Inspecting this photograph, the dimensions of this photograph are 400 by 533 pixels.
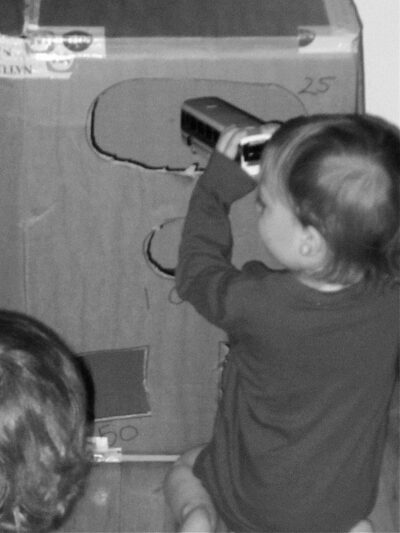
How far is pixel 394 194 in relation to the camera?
3.14 ft

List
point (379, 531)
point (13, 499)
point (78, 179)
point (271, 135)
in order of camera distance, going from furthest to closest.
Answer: point (379, 531)
point (78, 179)
point (271, 135)
point (13, 499)

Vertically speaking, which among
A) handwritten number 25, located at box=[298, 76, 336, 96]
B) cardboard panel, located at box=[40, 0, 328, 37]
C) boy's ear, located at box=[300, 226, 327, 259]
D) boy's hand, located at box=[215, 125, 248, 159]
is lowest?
boy's ear, located at box=[300, 226, 327, 259]

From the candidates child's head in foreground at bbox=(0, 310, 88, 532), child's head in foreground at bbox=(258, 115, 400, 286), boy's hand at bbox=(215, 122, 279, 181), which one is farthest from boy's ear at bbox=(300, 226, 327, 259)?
child's head in foreground at bbox=(0, 310, 88, 532)

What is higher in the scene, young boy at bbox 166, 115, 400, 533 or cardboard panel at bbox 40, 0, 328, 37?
cardboard panel at bbox 40, 0, 328, 37

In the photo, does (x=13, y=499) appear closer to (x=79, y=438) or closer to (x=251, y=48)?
(x=79, y=438)

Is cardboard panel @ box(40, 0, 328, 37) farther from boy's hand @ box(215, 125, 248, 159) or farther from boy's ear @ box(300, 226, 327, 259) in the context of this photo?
boy's ear @ box(300, 226, 327, 259)

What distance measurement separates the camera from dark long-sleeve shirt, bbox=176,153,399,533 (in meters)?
1.02

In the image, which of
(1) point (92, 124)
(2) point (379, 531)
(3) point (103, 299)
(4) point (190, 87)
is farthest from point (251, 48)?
(2) point (379, 531)

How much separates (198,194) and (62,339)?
Result: 28 cm

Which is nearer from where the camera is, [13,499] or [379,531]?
[13,499]

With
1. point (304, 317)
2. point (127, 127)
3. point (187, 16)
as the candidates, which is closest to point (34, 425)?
point (304, 317)

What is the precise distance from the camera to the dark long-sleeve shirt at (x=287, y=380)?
3.33 ft

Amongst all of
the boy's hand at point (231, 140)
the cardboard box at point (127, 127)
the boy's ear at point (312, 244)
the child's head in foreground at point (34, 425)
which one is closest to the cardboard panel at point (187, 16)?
the cardboard box at point (127, 127)

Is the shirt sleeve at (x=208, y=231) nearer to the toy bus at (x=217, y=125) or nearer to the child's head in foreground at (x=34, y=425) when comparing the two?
the toy bus at (x=217, y=125)
